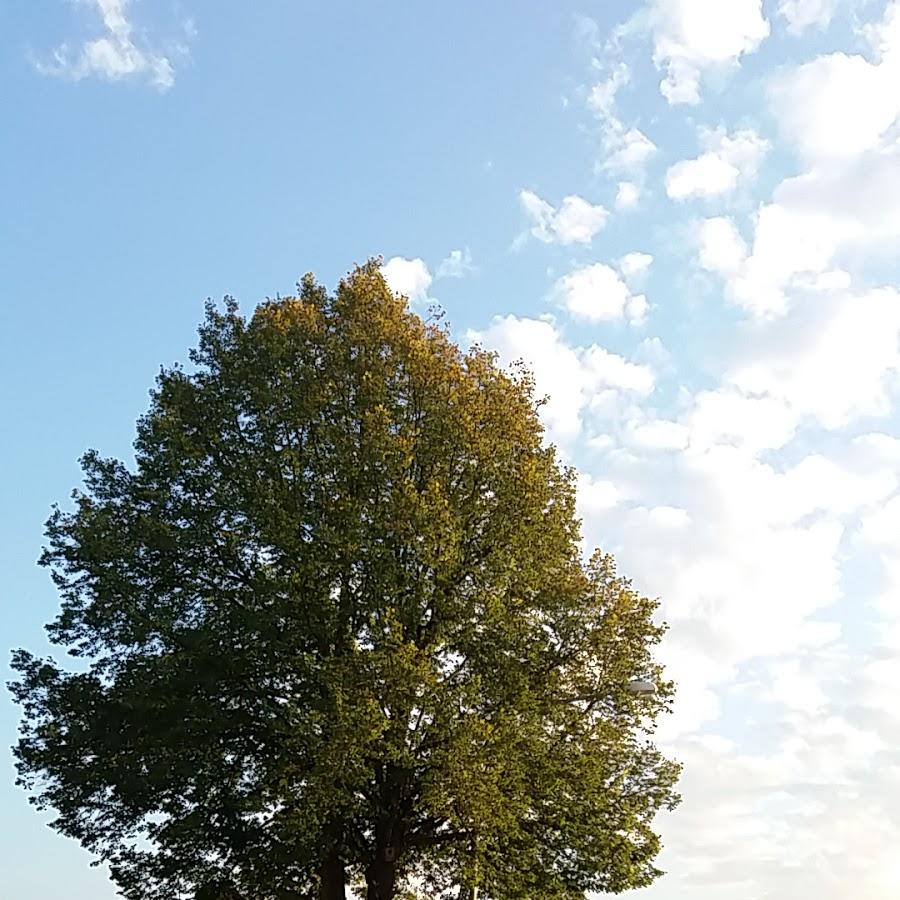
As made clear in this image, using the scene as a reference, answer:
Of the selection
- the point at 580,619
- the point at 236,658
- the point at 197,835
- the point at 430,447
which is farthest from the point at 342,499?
the point at 197,835

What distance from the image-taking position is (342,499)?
3083 centimetres

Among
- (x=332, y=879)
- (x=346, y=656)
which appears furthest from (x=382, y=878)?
(x=346, y=656)

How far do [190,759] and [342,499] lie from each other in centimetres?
762

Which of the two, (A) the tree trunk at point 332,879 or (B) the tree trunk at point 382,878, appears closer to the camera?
(B) the tree trunk at point 382,878

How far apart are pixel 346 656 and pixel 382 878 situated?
6.33 m

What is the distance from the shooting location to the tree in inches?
1120

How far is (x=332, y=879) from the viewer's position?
101ft

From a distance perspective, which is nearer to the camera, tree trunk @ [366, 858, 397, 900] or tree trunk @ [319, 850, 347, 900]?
tree trunk @ [366, 858, 397, 900]

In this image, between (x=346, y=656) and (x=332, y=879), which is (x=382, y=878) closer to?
(x=332, y=879)

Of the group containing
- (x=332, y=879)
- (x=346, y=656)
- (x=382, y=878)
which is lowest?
(x=382, y=878)

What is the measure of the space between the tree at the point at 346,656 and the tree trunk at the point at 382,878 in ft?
0.25

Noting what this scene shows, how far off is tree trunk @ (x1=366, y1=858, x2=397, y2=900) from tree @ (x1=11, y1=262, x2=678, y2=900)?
0.25 feet

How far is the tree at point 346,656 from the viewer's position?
28.4 m

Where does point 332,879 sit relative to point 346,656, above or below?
below
